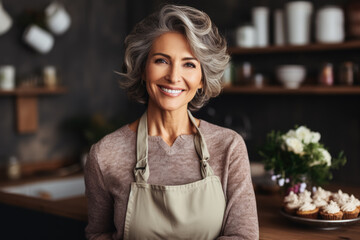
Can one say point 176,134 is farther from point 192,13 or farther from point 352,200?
point 352,200

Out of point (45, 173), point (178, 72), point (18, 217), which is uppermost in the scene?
point (178, 72)

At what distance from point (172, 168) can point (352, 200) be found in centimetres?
65

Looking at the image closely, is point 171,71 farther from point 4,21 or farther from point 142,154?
point 4,21

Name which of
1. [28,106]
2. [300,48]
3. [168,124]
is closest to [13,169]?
[28,106]

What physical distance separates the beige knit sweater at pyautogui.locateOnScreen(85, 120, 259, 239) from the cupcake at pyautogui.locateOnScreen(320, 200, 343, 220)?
0.28 metres

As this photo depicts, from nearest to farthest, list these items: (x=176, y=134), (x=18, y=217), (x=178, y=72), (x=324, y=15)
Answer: (x=178, y=72)
(x=176, y=134)
(x=18, y=217)
(x=324, y=15)

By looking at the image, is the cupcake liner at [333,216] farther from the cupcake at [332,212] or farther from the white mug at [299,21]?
the white mug at [299,21]

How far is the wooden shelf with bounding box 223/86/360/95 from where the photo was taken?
351 cm

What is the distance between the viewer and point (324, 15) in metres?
3.57

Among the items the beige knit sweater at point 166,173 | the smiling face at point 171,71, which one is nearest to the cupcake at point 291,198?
the beige knit sweater at point 166,173

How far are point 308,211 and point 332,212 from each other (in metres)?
0.08

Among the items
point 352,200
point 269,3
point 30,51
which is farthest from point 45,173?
point 352,200

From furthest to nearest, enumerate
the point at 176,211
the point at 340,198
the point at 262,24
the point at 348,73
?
1. the point at 262,24
2. the point at 348,73
3. the point at 340,198
4. the point at 176,211

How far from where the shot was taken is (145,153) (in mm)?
1690
